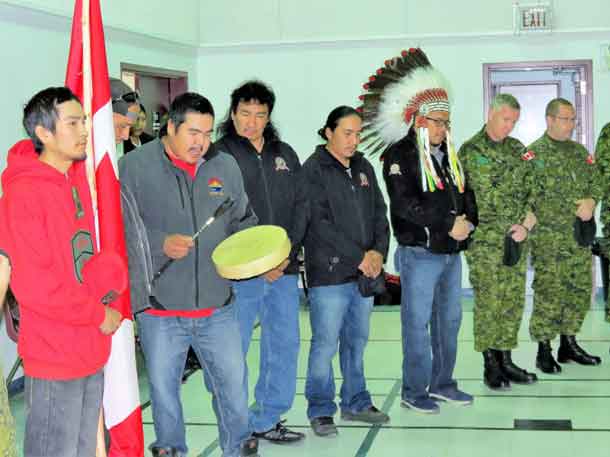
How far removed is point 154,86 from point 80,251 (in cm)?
552

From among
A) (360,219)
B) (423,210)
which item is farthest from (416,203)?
(360,219)

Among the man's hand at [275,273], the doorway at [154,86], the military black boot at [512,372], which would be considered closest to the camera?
the man's hand at [275,273]

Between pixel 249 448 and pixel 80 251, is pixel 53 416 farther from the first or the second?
pixel 249 448

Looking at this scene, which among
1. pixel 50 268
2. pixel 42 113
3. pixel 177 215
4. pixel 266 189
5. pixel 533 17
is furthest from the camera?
pixel 533 17

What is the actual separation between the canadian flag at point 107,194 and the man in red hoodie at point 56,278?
38 cm

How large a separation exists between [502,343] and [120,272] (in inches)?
121

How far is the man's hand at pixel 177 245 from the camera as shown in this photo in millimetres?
3344

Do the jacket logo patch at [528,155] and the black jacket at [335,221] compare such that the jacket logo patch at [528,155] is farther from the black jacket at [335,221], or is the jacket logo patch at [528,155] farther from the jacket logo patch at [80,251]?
the jacket logo patch at [80,251]

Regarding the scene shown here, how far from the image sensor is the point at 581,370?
5727 millimetres

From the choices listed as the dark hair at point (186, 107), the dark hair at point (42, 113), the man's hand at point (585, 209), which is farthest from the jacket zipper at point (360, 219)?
the dark hair at point (42, 113)

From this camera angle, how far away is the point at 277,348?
4309mm

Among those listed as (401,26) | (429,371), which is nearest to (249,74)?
(401,26)

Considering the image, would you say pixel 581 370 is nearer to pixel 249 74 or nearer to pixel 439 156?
pixel 439 156

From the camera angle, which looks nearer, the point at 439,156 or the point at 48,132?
the point at 48,132
